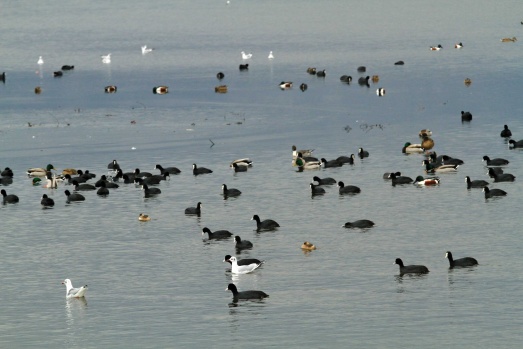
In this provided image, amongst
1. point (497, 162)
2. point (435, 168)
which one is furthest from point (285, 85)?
point (497, 162)

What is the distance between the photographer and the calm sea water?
4103 centimetres

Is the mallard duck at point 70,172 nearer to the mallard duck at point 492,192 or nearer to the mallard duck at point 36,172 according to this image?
the mallard duck at point 36,172

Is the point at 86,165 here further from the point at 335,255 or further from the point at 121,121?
the point at 335,255

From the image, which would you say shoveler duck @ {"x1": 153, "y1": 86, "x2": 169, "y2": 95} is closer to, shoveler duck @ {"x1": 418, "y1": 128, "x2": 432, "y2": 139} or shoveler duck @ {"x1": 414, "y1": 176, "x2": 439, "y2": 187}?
shoveler duck @ {"x1": 418, "y1": 128, "x2": 432, "y2": 139}

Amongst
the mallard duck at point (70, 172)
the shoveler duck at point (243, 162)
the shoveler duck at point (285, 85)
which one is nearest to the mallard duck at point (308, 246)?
the shoveler duck at point (243, 162)

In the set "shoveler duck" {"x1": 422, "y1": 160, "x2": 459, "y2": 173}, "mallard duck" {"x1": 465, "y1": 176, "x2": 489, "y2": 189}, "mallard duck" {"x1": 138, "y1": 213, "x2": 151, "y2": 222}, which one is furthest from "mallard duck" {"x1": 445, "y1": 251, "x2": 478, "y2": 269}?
"shoveler duck" {"x1": 422, "y1": 160, "x2": 459, "y2": 173}

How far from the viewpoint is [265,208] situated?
5903cm

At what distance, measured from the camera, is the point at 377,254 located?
1953 inches

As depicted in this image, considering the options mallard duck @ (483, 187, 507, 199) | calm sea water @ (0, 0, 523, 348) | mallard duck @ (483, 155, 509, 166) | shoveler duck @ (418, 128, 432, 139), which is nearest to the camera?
calm sea water @ (0, 0, 523, 348)

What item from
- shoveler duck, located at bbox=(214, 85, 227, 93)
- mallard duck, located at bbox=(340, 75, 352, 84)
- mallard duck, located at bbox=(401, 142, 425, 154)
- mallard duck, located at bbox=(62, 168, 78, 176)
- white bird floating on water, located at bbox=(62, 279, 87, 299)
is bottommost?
white bird floating on water, located at bbox=(62, 279, 87, 299)

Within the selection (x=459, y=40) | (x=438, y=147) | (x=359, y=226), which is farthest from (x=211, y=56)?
(x=359, y=226)

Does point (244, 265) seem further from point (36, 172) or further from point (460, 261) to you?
point (36, 172)

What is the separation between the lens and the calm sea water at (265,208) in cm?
4103

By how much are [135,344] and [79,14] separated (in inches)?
6471
